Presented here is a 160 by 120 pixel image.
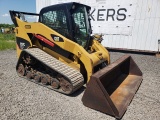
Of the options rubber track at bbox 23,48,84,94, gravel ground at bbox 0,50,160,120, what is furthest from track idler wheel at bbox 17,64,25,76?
rubber track at bbox 23,48,84,94

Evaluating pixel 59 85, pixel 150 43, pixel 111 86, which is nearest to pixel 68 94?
pixel 59 85

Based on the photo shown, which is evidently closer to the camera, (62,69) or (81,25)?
(62,69)

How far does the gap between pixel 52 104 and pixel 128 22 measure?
750cm

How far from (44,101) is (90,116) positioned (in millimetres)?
1044

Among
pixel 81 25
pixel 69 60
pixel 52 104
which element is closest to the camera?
pixel 52 104

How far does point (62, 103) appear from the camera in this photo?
3.51 m

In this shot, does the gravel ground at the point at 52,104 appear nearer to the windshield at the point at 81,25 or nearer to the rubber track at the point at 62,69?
the rubber track at the point at 62,69

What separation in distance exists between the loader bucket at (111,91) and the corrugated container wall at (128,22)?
16.0ft

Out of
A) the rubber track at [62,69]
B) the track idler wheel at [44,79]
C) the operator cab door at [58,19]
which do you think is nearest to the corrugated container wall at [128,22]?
the operator cab door at [58,19]

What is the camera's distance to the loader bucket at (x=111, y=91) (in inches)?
119

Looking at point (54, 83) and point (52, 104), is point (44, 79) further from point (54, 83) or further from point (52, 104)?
point (52, 104)

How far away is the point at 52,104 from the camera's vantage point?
3438mm

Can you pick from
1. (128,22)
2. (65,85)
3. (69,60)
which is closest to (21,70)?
(69,60)

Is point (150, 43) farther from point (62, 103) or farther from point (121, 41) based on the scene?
point (62, 103)
